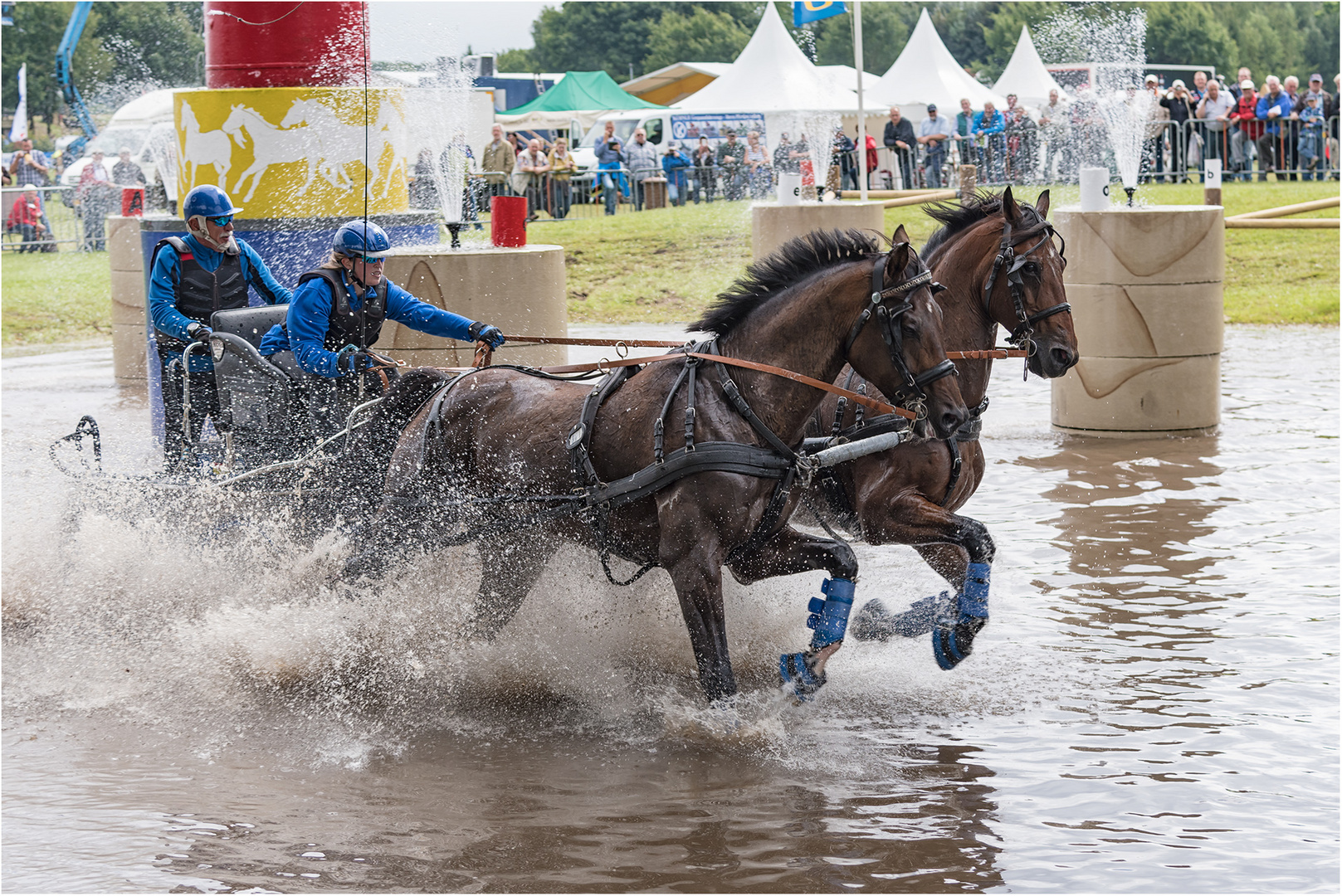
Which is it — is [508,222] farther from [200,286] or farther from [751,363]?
[751,363]

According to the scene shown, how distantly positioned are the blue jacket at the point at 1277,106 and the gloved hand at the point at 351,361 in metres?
19.4

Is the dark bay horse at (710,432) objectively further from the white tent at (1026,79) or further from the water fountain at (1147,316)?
the white tent at (1026,79)

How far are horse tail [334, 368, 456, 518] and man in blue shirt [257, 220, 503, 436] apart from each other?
243mm

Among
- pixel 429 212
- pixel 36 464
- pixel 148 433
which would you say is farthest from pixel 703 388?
pixel 148 433

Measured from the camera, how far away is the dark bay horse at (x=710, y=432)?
5230 millimetres

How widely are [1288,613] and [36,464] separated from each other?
866 centimetres

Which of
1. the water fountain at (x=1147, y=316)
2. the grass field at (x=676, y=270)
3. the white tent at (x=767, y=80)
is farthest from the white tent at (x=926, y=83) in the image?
the water fountain at (x=1147, y=316)

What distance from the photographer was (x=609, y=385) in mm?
5707

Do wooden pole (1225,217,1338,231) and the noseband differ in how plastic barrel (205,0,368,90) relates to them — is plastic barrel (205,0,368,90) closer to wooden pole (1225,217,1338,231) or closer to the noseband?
the noseband

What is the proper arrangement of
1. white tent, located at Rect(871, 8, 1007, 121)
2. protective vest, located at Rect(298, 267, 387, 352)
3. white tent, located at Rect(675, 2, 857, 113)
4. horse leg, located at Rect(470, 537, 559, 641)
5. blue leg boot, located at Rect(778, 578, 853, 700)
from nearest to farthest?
blue leg boot, located at Rect(778, 578, 853, 700)
horse leg, located at Rect(470, 537, 559, 641)
protective vest, located at Rect(298, 267, 387, 352)
white tent, located at Rect(675, 2, 857, 113)
white tent, located at Rect(871, 8, 1007, 121)

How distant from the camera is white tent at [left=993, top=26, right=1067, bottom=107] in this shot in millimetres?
29656

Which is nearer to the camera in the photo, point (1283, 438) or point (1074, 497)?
point (1074, 497)

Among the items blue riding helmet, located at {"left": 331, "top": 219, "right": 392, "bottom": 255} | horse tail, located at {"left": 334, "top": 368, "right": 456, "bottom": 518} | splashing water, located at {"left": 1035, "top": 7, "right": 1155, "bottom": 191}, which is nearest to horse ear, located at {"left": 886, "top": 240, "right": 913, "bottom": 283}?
horse tail, located at {"left": 334, "top": 368, "right": 456, "bottom": 518}

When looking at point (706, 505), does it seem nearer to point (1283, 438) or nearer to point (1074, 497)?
point (1074, 497)
